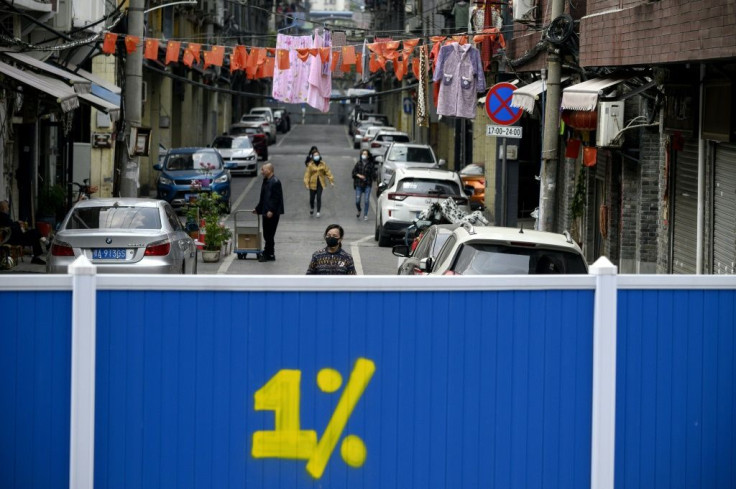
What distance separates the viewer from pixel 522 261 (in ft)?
36.9

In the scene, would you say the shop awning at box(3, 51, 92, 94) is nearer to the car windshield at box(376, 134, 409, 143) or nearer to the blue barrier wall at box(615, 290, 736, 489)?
the blue barrier wall at box(615, 290, 736, 489)

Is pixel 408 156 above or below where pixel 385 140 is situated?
below

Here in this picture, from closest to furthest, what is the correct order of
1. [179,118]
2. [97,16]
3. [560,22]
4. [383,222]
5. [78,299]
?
[78,299] < [560,22] < [383,222] < [97,16] < [179,118]

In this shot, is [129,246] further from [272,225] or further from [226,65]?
[226,65]

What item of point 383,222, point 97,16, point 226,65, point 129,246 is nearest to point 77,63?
point 97,16

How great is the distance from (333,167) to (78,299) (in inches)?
1735

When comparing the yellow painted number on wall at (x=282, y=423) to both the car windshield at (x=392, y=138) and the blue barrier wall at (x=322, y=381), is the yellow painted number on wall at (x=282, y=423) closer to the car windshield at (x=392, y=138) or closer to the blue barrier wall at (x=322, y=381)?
the blue barrier wall at (x=322, y=381)

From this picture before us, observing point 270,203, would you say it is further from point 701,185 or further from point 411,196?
point 701,185

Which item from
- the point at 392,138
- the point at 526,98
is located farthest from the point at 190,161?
the point at 392,138

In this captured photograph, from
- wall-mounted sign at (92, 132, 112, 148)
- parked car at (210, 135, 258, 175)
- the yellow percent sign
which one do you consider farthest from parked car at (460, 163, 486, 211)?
the yellow percent sign

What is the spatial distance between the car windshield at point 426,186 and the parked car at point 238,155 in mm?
19355

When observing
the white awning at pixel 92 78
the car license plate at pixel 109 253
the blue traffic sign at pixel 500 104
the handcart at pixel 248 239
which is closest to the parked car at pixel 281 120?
the white awning at pixel 92 78

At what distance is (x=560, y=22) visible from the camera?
58.2 feet

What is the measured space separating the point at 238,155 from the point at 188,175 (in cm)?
→ 1090
